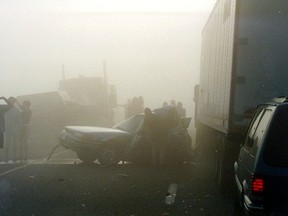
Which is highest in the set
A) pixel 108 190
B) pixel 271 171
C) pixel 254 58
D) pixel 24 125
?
pixel 254 58

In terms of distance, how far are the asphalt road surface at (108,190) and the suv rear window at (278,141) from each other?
332cm

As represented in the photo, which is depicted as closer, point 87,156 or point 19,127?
point 87,156

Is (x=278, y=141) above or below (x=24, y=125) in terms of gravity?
above

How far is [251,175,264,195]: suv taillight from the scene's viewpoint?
4824 mm

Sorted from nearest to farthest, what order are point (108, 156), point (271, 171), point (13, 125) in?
point (271, 171), point (108, 156), point (13, 125)

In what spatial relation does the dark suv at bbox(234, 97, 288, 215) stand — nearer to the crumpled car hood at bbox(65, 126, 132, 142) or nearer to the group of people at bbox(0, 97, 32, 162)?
the crumpled car hood at bbox(65, 126, 132, 142)

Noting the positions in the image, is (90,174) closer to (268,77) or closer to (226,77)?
(226,77)

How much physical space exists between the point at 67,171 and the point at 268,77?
6.00 metres

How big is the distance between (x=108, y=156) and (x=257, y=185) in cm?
889

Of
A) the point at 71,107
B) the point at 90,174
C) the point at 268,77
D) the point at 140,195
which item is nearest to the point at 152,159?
the point at 90,174

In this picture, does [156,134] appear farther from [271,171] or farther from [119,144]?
[271,171]

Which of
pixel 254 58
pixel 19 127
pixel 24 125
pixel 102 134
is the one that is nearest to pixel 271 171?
pixel 254 58

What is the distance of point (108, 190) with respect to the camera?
32.8 ft

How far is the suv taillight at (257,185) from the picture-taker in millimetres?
4824
